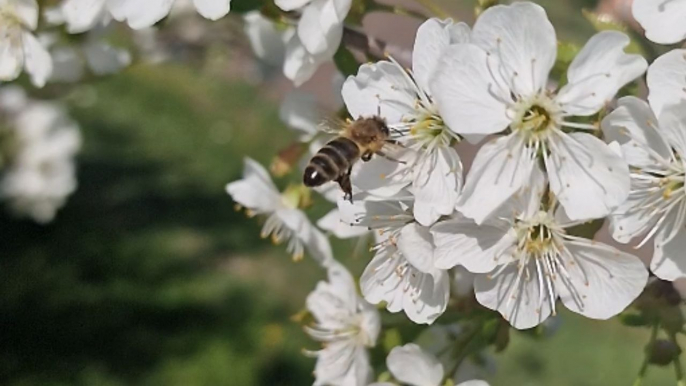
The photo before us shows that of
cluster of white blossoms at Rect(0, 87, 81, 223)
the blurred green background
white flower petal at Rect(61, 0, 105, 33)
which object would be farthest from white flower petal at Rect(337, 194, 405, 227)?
cluster of white blossoms at Rect(0, 87, 81, 223)

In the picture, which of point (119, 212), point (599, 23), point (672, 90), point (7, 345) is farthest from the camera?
point (119, 212)

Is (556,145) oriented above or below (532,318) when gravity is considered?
above

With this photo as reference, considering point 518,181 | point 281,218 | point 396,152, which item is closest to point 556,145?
point 518,181

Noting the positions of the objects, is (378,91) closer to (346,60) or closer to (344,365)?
(346,60)

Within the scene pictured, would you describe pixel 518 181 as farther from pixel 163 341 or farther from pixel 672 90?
pixel 163 341

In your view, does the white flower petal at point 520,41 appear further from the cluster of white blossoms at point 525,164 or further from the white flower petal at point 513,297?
the white flower petal at point 513,297

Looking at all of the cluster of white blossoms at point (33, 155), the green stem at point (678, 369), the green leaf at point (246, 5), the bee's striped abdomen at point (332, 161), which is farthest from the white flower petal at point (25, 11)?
the cluster of white blossoms at point (33, 155)
